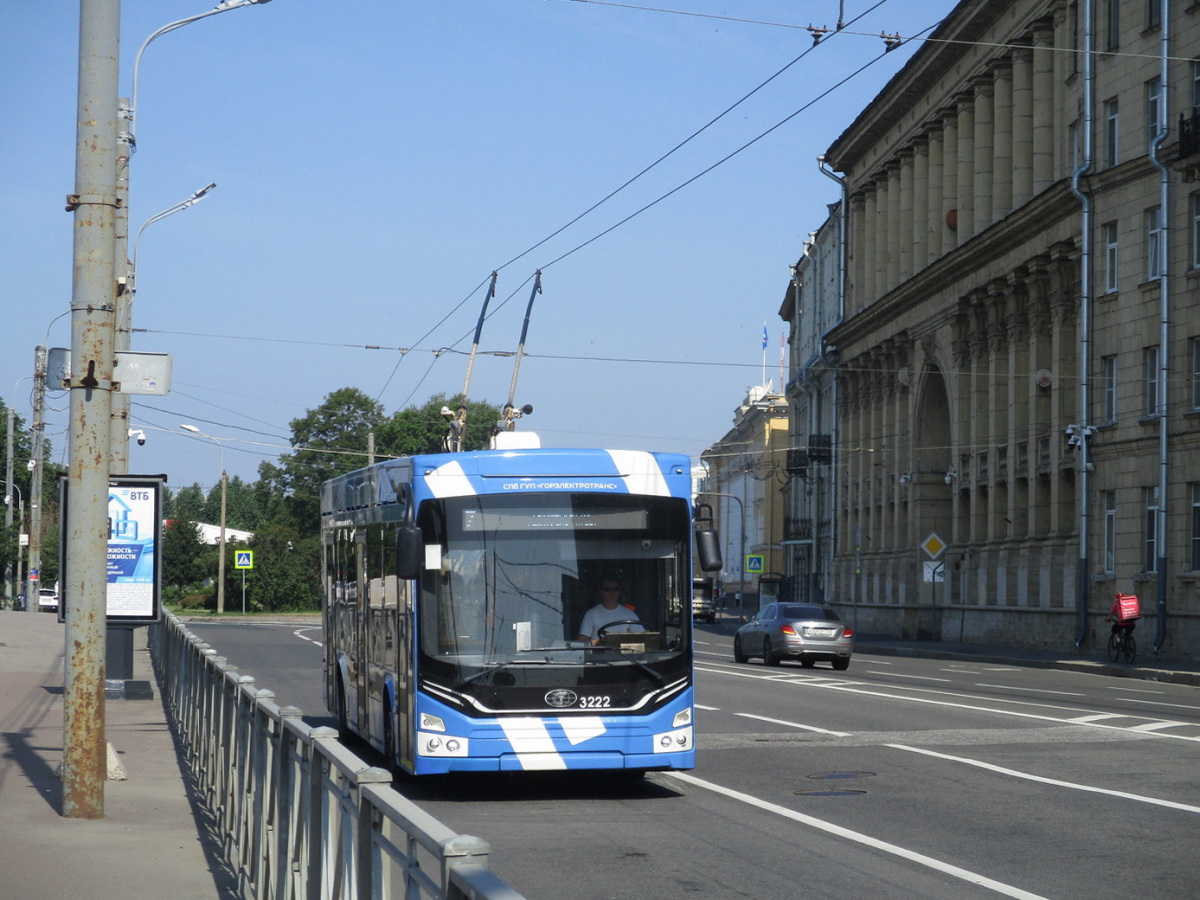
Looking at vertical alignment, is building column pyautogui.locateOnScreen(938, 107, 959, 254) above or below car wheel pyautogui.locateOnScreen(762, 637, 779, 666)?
above

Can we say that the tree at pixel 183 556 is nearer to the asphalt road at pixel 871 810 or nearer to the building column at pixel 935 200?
the building column at pixel 935 200

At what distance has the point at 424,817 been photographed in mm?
4410

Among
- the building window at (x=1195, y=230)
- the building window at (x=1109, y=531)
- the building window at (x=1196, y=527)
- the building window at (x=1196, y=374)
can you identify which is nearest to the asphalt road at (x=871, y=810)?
the building window at (x=1196, y=527)

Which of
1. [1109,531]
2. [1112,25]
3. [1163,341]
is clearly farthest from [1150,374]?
[1112,25]

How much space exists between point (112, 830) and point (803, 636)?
84.9ft

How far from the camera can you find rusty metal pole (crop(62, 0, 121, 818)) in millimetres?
10125

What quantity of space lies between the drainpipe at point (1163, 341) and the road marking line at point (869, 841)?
27.4 m

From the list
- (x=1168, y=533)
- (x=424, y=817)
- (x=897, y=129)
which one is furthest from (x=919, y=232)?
(x=424, y=817)

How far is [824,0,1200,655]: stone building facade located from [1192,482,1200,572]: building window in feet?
0.15

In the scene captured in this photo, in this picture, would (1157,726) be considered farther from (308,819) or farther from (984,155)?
(984,155)

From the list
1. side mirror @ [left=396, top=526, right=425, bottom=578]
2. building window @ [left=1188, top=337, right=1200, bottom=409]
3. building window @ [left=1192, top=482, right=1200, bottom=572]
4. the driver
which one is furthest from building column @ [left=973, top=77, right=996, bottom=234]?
side mirror @ [left=396, top=526, right=425, bottom=578]

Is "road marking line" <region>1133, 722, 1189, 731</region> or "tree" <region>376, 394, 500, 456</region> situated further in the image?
"tree" <region>376, 394, 500, 456</region>

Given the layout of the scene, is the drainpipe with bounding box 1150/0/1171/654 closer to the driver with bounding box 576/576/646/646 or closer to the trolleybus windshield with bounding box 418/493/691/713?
the trolleybus windshield with bounding box 418/493/691/713

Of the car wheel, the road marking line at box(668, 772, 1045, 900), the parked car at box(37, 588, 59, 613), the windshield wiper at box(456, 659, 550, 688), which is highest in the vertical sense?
the windshield wiper at box(456, 659, 550, 688)
